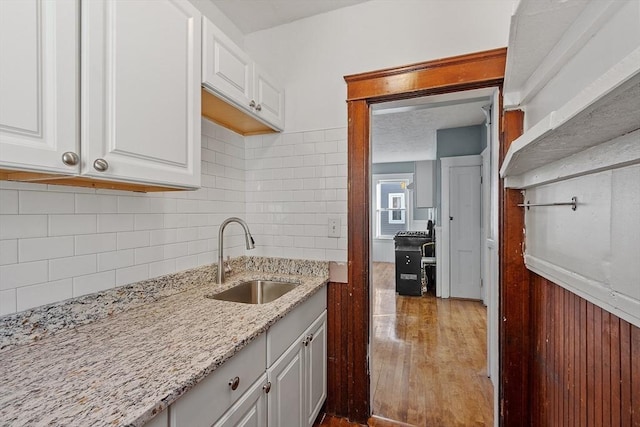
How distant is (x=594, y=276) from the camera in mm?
698

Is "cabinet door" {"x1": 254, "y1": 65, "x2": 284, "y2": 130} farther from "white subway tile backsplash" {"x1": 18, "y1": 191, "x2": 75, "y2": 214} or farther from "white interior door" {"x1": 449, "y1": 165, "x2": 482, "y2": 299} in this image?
"white interior door" {"x1": 449, "y1": 165, "x2": 482, "y2": 299}

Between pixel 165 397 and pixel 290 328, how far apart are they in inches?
28.7

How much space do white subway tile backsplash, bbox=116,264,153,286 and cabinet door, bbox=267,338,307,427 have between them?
0.72 metres

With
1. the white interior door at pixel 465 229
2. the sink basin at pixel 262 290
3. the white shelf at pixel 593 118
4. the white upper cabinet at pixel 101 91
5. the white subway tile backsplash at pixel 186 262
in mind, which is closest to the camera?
the white shelf at pixel 593 118

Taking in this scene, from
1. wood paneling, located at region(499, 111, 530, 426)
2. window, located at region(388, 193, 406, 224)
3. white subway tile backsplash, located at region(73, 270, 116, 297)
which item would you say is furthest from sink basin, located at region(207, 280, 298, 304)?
window, located at region(388, 193, 406, 224)

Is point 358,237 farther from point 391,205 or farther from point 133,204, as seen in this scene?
point 391,205

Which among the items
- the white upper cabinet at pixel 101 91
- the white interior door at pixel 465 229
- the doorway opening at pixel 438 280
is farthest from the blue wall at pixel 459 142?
the white upper cabinet at pixel 101 91

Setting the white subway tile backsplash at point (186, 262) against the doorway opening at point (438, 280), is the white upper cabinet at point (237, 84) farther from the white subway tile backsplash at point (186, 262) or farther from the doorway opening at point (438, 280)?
the white subway tile backsplash at point (186, 262)

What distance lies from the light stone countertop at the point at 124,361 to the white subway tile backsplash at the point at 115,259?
0.18 m

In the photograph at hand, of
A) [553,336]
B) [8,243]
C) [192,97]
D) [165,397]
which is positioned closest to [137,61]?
[192,97]

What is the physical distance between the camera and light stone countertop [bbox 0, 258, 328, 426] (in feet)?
1.91

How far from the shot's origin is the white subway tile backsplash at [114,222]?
1.14 m

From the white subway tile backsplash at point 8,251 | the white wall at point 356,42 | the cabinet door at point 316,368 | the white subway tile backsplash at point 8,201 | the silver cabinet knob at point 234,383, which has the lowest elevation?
the cabinet door at point 316,368

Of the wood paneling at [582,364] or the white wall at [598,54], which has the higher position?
the white wall at [598,54]
